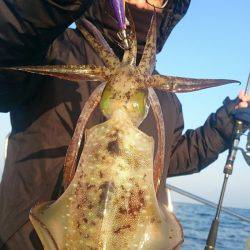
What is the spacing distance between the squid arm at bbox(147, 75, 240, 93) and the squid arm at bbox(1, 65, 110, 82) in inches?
10.4

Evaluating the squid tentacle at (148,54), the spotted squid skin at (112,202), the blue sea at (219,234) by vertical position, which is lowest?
the blue sea at (219,234)

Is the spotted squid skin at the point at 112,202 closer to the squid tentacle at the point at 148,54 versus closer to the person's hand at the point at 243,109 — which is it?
the squid tentacle at the point at 148,54

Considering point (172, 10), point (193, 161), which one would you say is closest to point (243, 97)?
point (193, 161)

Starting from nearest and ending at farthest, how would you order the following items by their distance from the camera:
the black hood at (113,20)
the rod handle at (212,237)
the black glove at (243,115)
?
the black hood at (113,20) → the black glove at (243,115) → the rod handle at (212,237)

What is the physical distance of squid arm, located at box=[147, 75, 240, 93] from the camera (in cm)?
224

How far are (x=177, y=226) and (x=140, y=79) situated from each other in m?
0.87

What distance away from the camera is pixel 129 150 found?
228cm

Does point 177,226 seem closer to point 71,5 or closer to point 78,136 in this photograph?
point 78,136

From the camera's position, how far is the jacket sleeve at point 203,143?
479 centimetres

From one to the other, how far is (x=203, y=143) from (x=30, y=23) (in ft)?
10.1

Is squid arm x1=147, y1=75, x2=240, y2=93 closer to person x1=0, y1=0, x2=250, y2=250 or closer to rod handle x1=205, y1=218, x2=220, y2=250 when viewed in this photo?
person x1=0, y1=0, x2=250, y2=250

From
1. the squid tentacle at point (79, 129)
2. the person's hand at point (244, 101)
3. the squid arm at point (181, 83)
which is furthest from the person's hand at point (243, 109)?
the squid tentacle at point (79, 129)

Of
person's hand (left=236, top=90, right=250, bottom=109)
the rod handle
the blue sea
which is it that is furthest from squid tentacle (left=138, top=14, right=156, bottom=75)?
the blue sea

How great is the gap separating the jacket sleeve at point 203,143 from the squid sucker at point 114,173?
7.87 feet
